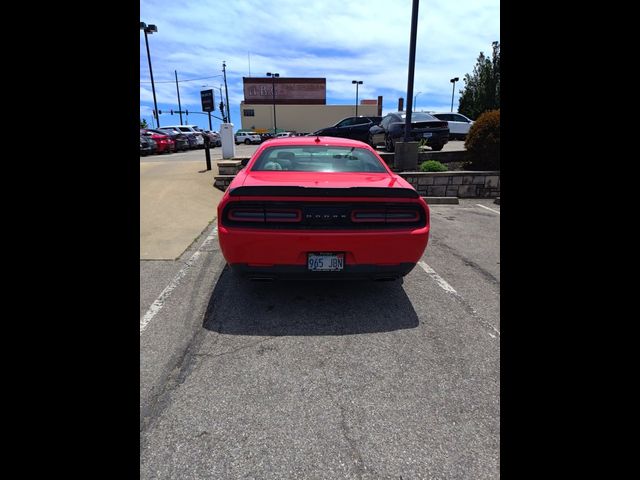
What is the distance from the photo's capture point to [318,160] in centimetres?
377

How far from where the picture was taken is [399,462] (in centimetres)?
168

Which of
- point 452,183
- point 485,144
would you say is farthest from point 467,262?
point 485,144

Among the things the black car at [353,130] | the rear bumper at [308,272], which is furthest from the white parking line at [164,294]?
the black car at [353,130]

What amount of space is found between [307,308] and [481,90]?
108ft

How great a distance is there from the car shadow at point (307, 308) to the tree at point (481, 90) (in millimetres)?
28103

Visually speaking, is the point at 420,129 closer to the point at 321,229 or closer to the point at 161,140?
the point at 321,229

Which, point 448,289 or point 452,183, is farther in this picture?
point 452,183

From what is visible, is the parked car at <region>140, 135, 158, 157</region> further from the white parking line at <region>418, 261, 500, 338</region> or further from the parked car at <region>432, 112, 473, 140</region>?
the white parking line at <region>418, 261, 500, 338</region>

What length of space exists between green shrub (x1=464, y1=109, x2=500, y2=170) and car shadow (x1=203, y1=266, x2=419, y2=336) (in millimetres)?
7654

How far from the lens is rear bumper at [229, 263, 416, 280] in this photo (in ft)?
9.37
